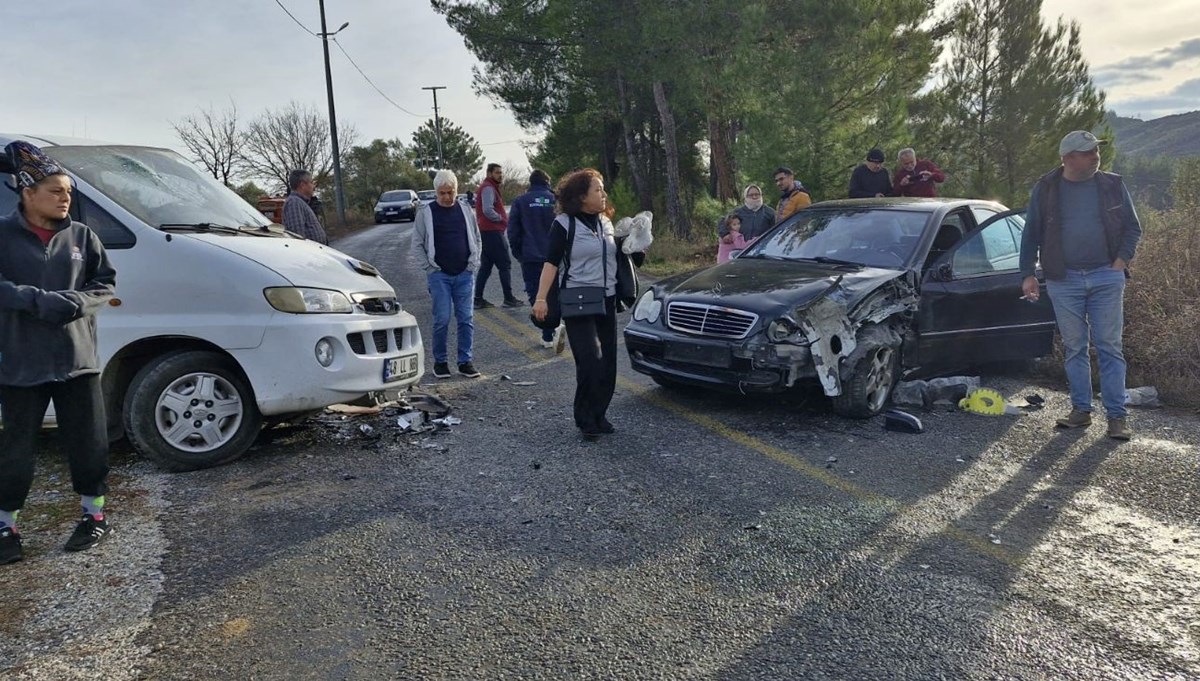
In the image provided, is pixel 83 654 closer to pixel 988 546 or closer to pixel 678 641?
pixel 678 641

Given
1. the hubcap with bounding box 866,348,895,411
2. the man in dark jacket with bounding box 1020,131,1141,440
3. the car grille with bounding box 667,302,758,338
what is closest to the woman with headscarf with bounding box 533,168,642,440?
the car grille with bounding box 667,302,758,338

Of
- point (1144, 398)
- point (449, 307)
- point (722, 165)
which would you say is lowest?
point (1144, 398)

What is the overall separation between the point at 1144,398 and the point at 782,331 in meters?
3.02

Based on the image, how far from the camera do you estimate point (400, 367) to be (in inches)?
213

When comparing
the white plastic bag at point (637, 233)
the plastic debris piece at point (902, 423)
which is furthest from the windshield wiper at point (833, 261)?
the white plastic bag at point (637, 233)

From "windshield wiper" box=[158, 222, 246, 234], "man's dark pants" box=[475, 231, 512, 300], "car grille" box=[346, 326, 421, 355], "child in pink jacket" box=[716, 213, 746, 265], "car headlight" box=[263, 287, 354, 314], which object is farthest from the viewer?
"man's dark pants" box=[475, 231, 512, 300]

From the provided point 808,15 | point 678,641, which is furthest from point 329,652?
point 808,15

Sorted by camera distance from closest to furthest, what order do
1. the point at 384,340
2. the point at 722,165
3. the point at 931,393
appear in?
the point at 384,340 < the point at 931,393 < the point at 722,165

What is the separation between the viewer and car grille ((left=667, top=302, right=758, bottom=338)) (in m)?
5.70

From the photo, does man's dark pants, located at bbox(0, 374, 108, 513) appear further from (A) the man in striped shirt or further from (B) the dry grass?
(B) the dry grass

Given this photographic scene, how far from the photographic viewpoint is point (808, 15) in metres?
14.3

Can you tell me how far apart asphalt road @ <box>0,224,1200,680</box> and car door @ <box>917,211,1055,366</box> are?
0.85m

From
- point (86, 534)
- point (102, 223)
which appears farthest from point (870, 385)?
point (102, 223)

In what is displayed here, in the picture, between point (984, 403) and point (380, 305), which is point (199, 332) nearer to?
point (380, 305)
